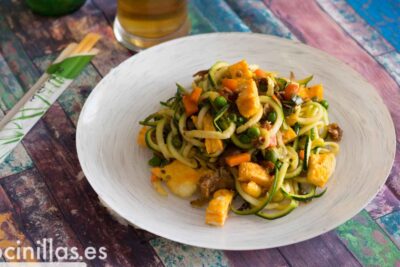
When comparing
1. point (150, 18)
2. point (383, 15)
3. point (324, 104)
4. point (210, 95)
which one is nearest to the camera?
point (210, 95)

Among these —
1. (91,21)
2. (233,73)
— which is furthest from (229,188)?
(91,21)

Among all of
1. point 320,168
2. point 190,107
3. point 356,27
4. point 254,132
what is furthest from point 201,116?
point 356,27

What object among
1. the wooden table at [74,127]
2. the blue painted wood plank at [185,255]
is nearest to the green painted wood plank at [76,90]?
the wooden table at [74,127]

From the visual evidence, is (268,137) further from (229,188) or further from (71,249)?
(71,249)

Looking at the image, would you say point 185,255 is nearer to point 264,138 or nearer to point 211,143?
point 211,143

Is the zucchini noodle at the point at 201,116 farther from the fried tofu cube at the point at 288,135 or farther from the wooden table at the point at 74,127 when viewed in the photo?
the wooden table at the point at 74,127

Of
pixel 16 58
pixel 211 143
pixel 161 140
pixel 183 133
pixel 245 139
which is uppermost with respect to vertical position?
pixel 245 139
